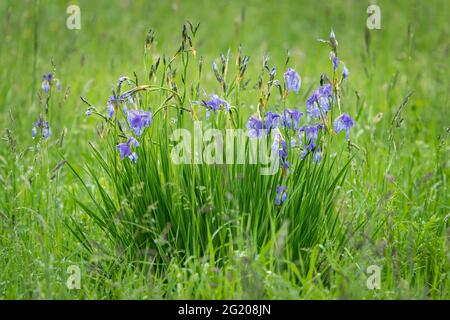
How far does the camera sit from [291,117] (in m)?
3.12

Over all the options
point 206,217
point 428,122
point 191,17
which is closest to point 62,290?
point 206,217

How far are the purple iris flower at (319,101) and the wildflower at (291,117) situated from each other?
0.06 meters

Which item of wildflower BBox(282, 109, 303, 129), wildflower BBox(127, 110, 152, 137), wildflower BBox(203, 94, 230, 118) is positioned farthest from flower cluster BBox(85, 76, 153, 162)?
wildflower BBox(282, 109, 303, 129)

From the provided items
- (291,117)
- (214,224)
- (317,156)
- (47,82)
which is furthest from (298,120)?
(47,82)

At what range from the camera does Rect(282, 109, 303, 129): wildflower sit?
310 centimetres

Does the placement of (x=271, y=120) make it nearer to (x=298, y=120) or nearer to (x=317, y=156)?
(x=298, y=120)

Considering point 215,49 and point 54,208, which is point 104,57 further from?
point 54,208

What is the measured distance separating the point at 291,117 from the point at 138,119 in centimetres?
63

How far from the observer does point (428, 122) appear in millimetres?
5426

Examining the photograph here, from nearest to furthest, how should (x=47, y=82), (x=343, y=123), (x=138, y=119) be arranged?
(x=138, y=119) < (x=343, y=123) < (x=47, y=82)

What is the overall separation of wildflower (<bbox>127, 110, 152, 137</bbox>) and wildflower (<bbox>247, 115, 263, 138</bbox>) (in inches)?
15.9

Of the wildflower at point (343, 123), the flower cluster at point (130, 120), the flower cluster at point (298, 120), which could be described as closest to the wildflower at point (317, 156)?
the flower cluster at point (298, 120)

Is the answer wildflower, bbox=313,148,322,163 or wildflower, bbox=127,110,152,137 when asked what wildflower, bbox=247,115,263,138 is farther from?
wildflower, bbox=127,110,152,137

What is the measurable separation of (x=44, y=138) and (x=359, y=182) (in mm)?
1553
